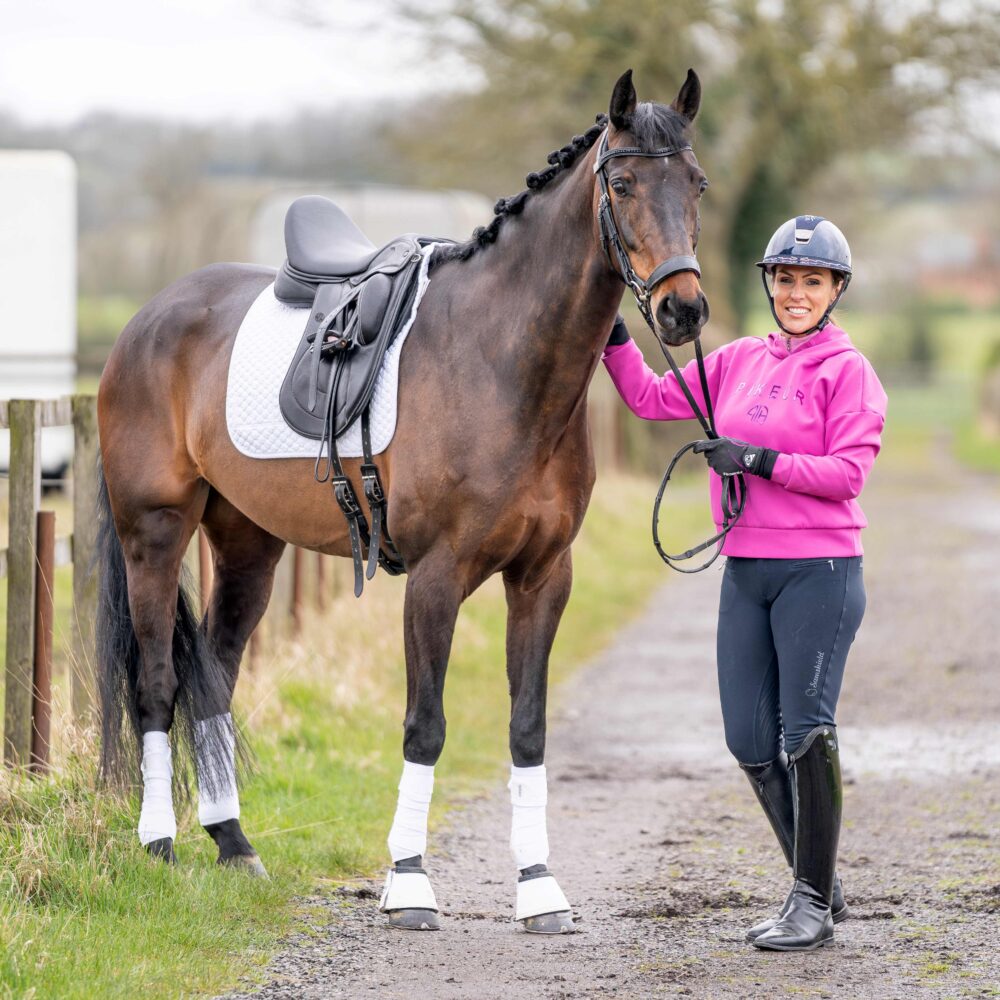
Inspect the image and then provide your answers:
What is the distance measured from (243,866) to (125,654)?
85 centimetres

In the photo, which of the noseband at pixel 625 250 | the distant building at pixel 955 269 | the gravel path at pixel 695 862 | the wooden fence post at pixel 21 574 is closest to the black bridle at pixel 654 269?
the noseband at pixel 625 250

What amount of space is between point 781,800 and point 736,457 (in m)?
1.03

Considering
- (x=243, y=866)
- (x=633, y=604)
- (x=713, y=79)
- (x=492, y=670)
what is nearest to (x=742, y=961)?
(x=243, y=866)

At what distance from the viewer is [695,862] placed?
A: 496 centimetres

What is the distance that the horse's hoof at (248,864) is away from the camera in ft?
14.7

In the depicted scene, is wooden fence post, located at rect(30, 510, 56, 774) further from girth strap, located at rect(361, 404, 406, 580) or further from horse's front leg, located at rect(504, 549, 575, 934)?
horse's front leg, located at rect(504, 549, 575, 934)

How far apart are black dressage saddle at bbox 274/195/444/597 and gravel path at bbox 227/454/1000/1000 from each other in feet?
3.58

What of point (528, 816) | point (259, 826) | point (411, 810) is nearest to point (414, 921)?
point (411, 810)

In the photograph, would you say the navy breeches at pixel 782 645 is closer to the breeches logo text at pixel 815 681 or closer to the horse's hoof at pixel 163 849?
the breeches logo text at pixel 815 681

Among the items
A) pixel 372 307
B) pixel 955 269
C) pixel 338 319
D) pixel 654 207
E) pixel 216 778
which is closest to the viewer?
pixel 654 207

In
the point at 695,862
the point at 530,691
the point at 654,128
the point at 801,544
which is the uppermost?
the point at 654,128

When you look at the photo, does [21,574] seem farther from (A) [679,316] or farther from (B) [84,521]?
(A) [679,316]

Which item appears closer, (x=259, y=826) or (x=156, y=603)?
(x=156, y=603)

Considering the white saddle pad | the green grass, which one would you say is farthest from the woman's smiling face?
the green grass
